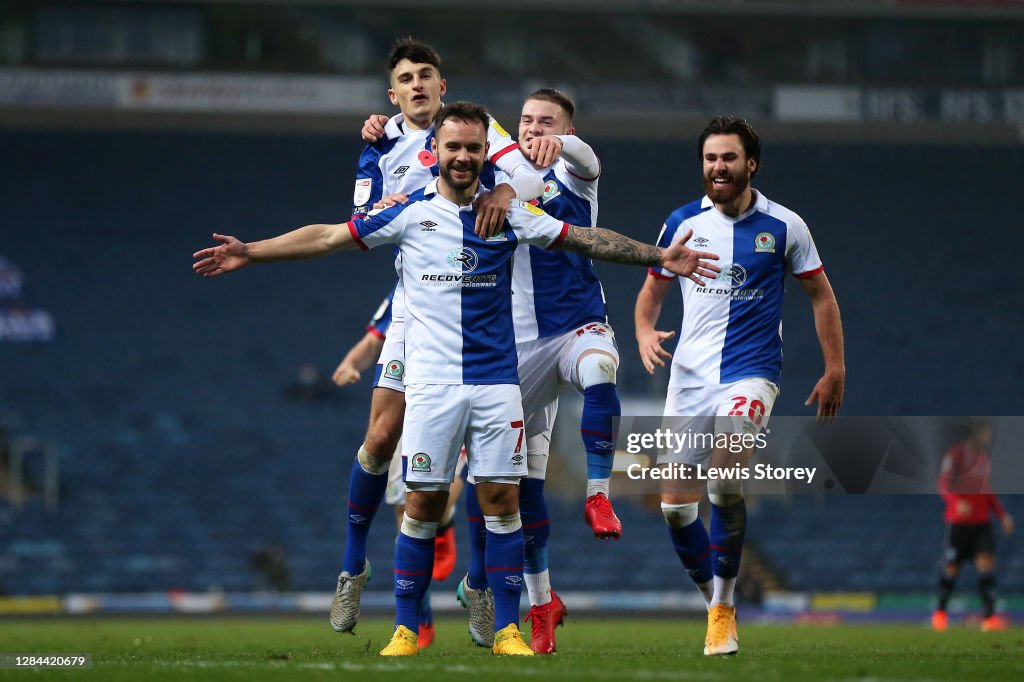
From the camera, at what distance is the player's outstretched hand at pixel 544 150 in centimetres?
719

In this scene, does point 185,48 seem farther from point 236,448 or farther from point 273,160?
point 236,448

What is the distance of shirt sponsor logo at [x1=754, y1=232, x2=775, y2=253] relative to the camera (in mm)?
7582

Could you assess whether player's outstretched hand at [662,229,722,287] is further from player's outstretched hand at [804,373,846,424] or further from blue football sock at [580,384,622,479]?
player's outstretched hand at [804,373,846,424]

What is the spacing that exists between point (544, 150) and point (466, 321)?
118 centimetres

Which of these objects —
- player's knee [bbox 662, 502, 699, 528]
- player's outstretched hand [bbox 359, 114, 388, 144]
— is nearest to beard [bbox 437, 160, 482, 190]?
player's outstretched hand [bbox 359, 114, 388, 144]

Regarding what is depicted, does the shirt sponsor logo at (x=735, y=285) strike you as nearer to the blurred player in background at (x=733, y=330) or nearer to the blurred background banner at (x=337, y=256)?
the blurred player in background at (x=733, y=330)

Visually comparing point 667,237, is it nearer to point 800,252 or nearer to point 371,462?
point 800,252

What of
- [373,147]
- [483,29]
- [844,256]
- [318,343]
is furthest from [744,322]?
[844,256]

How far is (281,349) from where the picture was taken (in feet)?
84.9

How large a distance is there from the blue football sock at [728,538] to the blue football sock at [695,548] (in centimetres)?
38

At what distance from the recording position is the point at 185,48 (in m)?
23.5

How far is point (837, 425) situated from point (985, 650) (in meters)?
3.34

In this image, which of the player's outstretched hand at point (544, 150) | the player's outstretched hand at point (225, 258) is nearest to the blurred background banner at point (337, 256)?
the player's outstretched hand at point (544, 150)

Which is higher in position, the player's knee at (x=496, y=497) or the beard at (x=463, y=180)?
the beard at (x=463, y=180)
